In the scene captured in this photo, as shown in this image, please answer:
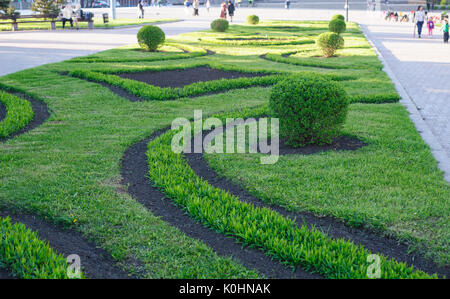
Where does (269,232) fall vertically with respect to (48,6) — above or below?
below

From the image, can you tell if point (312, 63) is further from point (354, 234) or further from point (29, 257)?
point (29, 257)

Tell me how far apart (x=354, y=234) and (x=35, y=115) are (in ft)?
18.9

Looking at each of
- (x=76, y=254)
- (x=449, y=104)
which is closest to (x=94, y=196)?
(x=76, y=254)

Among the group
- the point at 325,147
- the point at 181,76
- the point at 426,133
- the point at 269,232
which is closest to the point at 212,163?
the point at 325,147

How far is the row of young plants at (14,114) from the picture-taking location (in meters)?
6.44

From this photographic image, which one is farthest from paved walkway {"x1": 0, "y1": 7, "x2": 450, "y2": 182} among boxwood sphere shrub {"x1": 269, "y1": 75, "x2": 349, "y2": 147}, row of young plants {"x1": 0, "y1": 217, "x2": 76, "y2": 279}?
row of young plants {"x1": 0, "y1": 217, "x2": 76, "y2": 279}

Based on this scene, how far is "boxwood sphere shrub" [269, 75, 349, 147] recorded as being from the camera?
5.48 m

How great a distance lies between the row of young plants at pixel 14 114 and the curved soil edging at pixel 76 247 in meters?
2.76

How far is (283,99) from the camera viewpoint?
5.55 metres

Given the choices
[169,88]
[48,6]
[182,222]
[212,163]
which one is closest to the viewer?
[182,222]

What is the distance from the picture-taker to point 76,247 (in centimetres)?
348

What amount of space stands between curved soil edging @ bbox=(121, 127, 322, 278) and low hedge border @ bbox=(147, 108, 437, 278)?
0.06m

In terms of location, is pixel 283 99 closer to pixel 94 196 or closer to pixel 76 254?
pixel 94 196

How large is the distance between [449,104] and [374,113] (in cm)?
225
